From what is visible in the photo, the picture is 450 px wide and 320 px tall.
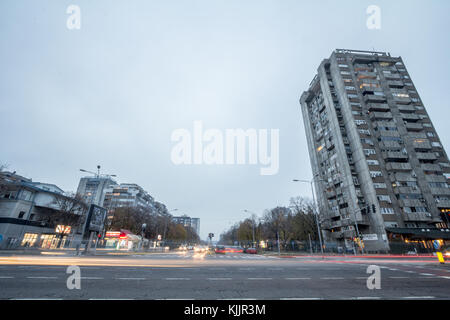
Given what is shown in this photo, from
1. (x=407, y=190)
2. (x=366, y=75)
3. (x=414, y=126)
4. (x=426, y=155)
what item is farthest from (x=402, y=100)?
(x=407, y=190)

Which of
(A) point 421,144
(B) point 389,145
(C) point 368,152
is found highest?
(A) point 421,144

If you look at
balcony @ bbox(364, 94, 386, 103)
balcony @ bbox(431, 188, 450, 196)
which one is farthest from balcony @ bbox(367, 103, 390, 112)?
balcony @ bbox(431, 188, 450, 196)

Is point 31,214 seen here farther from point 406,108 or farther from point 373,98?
point 406,108

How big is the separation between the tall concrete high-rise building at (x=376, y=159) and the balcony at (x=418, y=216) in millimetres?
190

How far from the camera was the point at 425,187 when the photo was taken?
47344mm

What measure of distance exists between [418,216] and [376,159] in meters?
14.6

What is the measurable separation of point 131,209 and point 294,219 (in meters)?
52.7

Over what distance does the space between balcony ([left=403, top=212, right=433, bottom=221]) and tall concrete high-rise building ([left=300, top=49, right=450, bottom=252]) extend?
0.62 feet

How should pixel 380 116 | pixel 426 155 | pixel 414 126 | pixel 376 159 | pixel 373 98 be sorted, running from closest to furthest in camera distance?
pixel 376 159 → pixel 426 155 → pixel 380 116 → pixel 414 126 → pixel 373 98

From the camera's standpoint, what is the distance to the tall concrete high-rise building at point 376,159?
44.7 metres

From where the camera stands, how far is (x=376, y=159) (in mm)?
50281
